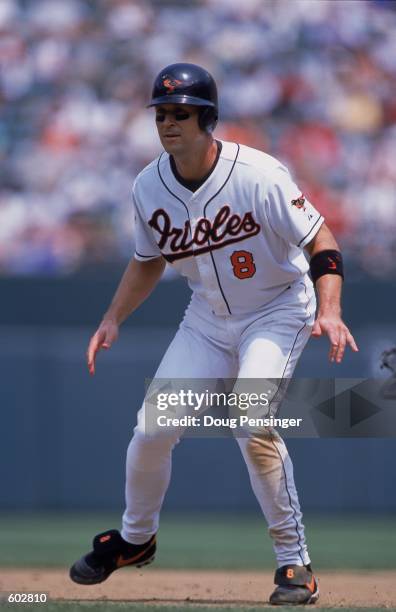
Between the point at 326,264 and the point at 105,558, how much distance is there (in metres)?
1.30

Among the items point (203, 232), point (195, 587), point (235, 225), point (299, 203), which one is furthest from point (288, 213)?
point (195, 587)

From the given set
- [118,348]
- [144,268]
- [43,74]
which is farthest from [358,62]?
[144,268]

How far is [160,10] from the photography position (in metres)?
9.39

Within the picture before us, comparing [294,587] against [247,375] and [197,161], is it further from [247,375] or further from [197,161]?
[197,161]

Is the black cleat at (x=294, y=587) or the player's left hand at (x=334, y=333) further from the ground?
the player's left hand at (x=334, y=333)

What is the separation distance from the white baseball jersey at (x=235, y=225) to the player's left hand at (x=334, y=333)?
366 mm

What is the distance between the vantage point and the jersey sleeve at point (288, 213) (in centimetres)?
371

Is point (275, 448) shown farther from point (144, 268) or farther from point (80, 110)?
point (80, 110)

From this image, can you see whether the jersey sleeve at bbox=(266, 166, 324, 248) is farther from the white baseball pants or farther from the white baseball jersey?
the white baseball pants

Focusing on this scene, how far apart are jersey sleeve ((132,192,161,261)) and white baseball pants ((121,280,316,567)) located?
232mm

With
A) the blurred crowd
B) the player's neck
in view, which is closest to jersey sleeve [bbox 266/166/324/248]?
the player's neck

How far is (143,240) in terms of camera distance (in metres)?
4.03

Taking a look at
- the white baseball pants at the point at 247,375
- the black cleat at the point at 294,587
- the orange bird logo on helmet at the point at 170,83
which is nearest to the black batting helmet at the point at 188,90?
the orange bird logo on helmet at the point at 170,83

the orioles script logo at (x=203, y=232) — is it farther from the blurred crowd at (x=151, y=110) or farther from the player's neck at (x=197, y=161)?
the blurred crowd at (x=151, y=110)
